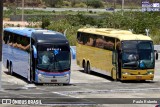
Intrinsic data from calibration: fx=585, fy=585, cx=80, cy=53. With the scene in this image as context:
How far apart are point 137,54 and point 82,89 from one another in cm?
550

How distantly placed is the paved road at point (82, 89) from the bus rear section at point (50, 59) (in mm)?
555

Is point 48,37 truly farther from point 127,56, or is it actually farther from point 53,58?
point 127,56

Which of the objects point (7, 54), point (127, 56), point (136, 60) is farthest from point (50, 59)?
point (7, 54)

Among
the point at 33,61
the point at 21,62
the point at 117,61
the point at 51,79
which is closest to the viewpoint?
the point at 51,79

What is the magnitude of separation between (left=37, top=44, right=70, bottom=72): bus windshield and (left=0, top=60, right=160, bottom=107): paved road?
1.05m

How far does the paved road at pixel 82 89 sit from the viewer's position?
88.9 feet

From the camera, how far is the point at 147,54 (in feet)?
115

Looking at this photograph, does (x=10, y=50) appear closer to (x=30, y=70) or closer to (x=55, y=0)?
(x=30, y=70)

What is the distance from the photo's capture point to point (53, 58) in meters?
32.6

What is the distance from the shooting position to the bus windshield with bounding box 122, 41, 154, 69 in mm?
34750

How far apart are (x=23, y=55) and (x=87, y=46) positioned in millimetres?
7100

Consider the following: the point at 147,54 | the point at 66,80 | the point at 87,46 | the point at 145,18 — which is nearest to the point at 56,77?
the point at 66,80

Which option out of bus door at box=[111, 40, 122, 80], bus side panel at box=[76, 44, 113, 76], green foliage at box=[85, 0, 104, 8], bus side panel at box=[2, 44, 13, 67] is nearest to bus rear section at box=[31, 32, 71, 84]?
bus door at box=[111, 40, 122, 80]

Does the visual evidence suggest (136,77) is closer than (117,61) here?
Yes
